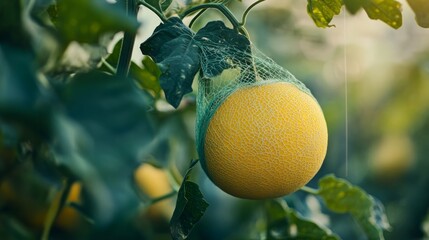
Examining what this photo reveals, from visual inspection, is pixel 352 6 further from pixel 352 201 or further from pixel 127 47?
pixel 352 201

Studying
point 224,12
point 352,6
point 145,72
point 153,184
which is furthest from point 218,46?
point 153,184

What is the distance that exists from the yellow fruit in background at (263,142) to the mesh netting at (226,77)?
0.06 ft

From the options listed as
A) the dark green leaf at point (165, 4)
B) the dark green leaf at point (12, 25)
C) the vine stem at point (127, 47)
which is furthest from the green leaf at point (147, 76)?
the dark green leaf at point (12, 25)

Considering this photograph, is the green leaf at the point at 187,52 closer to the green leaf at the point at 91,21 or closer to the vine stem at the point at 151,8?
the vine stem at the point at 151,8

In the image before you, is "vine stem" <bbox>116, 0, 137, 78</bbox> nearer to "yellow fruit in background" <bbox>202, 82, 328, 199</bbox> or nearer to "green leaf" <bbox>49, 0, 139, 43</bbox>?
"yellow fruit in background" <bbox>202, 82, 328, 199</bbox>

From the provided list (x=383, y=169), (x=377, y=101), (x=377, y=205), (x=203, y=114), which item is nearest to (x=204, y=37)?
(x=203, y=114)

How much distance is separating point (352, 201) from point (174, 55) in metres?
0.52

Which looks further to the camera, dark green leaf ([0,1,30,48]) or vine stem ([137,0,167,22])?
vine stem ([137,0,167,22])

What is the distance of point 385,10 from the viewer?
944mm

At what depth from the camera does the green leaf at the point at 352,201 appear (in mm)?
1194

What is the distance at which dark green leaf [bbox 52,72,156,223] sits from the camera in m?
0.44

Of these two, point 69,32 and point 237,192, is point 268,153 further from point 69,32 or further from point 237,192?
point 69,32

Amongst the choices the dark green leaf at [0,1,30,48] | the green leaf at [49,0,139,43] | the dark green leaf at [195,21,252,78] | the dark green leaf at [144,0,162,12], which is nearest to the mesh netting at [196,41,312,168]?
the dark green leaf at [195,21,252,78]

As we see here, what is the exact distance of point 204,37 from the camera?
2.89 ft
